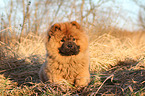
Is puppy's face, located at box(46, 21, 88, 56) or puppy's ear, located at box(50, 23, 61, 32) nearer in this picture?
puppy's face, located at box(46, 21, 88, 56)

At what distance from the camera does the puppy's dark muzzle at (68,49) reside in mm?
2708

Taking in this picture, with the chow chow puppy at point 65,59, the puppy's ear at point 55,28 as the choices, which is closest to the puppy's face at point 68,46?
the chow chow puppy at point 65,59

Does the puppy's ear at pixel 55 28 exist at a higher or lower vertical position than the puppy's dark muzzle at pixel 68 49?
higher

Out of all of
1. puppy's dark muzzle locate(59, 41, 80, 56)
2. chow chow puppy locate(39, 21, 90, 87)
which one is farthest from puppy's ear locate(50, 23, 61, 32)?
puppy's dark muzzle locate(59, 41, 80, 56)

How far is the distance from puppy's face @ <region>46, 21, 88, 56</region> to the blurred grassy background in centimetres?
74

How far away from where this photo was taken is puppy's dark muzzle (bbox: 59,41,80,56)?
2708 mm

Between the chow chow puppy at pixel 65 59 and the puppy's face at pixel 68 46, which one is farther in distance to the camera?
the chow chow puppy at pixel 65 59

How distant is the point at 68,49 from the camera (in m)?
2.72

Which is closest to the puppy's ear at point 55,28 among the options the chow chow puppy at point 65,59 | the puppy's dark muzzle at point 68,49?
the chow chow puppy at point 65,59

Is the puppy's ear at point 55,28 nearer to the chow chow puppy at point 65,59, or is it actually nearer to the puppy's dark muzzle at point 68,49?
the chow chow puppy at point 65,59

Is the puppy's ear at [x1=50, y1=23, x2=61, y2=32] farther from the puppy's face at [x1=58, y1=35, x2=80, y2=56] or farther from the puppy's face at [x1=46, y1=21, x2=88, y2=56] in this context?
the puppy's face at [x1=58, y1=35, x2=80, y2=56]

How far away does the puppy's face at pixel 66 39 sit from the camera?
2771 millimetres

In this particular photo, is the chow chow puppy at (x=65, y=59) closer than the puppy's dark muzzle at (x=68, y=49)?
No

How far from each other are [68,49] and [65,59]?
0.91 ft
